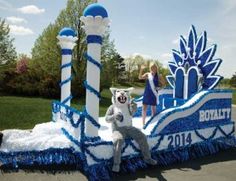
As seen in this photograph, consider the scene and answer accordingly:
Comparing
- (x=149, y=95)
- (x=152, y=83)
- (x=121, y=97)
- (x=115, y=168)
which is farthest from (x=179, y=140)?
(x=115, y=168)

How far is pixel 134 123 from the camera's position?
7637 mm

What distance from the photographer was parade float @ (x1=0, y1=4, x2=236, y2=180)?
5332mm

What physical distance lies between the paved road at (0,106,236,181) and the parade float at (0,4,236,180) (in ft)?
0.60

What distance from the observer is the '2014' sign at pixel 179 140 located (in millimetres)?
6293

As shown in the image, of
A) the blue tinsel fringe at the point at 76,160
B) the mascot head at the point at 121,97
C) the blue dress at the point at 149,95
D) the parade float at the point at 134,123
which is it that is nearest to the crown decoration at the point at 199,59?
the parade float at the point at 134,123

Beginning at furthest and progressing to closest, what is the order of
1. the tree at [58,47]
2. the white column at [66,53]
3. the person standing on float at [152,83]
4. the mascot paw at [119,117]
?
1. the tree at [58,47]
2. the white column at [66,53]
3. the person standing on float at [152,83]
4. the mascot paw at [119,117]

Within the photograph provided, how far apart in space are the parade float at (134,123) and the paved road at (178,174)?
183 millimetres

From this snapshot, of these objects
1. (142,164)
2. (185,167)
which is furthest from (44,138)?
(185,167)

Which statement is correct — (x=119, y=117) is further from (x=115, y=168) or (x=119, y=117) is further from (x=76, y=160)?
(x=76, y=160)

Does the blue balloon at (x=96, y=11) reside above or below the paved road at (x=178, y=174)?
above

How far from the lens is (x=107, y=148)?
5391 millimetres

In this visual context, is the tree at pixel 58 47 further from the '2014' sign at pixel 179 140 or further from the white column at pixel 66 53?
the '2014' sign at pixel 179 140

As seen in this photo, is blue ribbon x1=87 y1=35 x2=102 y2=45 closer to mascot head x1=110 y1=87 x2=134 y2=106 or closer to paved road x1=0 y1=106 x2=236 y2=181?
mascot head x1=110 y1=87 x2=134 y2=106

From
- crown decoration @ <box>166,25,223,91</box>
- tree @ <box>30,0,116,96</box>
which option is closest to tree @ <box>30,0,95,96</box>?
tree @ <box>30,0,116,96</box>
